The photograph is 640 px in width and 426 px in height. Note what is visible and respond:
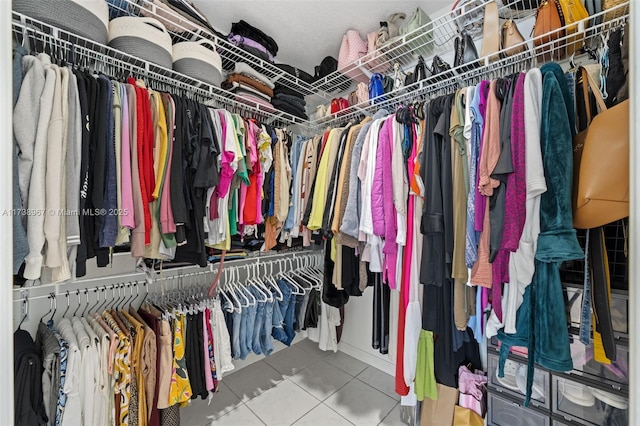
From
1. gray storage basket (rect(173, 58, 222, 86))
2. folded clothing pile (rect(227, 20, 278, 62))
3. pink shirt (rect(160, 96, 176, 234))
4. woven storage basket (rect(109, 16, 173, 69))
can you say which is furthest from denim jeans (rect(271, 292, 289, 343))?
folded clothing pile (rect(227, 20, 278, 62))

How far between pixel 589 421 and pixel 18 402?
2.07 metres

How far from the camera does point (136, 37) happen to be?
1167 mm

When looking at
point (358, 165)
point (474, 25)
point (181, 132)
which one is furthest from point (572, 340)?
point (181, 132)

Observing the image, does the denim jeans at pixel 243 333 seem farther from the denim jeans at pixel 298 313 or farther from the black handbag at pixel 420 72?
the black handbag at pixel 420 72

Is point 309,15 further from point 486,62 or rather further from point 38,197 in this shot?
point 38,197

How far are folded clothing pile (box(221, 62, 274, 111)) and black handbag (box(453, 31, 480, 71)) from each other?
1188 mm

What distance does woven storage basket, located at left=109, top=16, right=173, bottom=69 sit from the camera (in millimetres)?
1160

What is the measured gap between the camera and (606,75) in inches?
34.3

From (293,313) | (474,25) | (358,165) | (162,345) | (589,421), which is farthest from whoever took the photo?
(293,313)

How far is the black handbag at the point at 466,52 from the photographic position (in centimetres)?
127

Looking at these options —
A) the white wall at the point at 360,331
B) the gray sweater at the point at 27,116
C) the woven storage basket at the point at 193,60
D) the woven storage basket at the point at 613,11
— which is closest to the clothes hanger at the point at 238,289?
the white wall at the point at 360,331

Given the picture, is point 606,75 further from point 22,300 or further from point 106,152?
point 22,300

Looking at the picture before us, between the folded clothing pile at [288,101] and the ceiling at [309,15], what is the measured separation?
15.1 inches

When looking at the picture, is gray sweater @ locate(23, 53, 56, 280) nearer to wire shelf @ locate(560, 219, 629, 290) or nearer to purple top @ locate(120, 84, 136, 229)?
purple top @ locate(120, 84, 136, 229)
